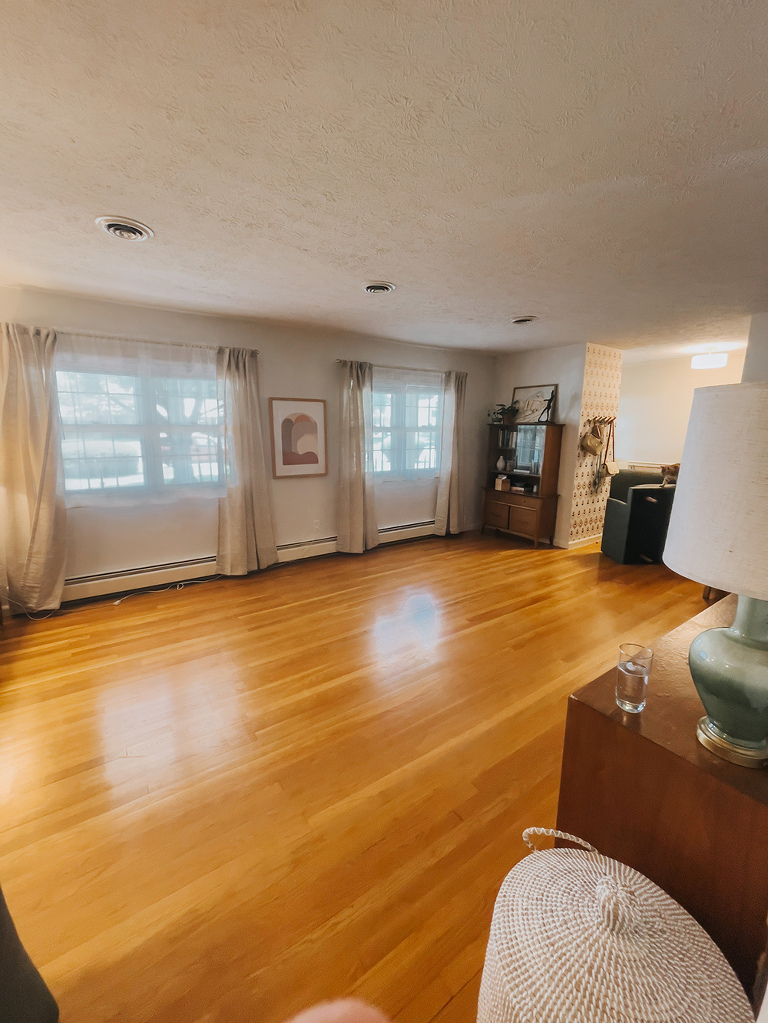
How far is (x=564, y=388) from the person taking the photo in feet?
15.6

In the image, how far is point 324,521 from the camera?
4535 millimetres

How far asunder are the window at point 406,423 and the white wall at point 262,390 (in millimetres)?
162

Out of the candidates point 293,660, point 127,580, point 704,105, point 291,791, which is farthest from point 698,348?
point 127,580

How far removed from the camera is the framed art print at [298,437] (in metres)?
4.03

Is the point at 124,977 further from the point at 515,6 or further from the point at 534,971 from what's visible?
the point at 515,6

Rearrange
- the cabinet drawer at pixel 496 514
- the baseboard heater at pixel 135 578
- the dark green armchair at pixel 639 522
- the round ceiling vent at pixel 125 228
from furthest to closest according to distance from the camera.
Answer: the cabinet drawer at pixel 496 514 < the dark green armchair at pixel 639 522 < the baseboard heater at pixel 135 578 < the round ceiling vent at pixel 125 228

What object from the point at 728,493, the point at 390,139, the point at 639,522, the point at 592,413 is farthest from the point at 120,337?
the point at 639,522

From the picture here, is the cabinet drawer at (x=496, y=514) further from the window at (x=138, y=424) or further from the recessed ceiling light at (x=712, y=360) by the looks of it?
the window at (x=138, y=424)

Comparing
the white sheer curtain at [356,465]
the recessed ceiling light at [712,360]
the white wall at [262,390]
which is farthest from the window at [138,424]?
the recessed ceiling light at [712,360]

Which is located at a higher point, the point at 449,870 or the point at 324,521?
the point at 324,521

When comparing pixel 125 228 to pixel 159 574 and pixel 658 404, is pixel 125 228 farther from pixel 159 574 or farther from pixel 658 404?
pixel 658 404

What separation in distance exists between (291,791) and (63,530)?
271 cm

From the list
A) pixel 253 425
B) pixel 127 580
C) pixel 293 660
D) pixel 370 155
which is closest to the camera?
pixel 370 155

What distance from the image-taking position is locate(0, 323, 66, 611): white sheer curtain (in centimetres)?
286
